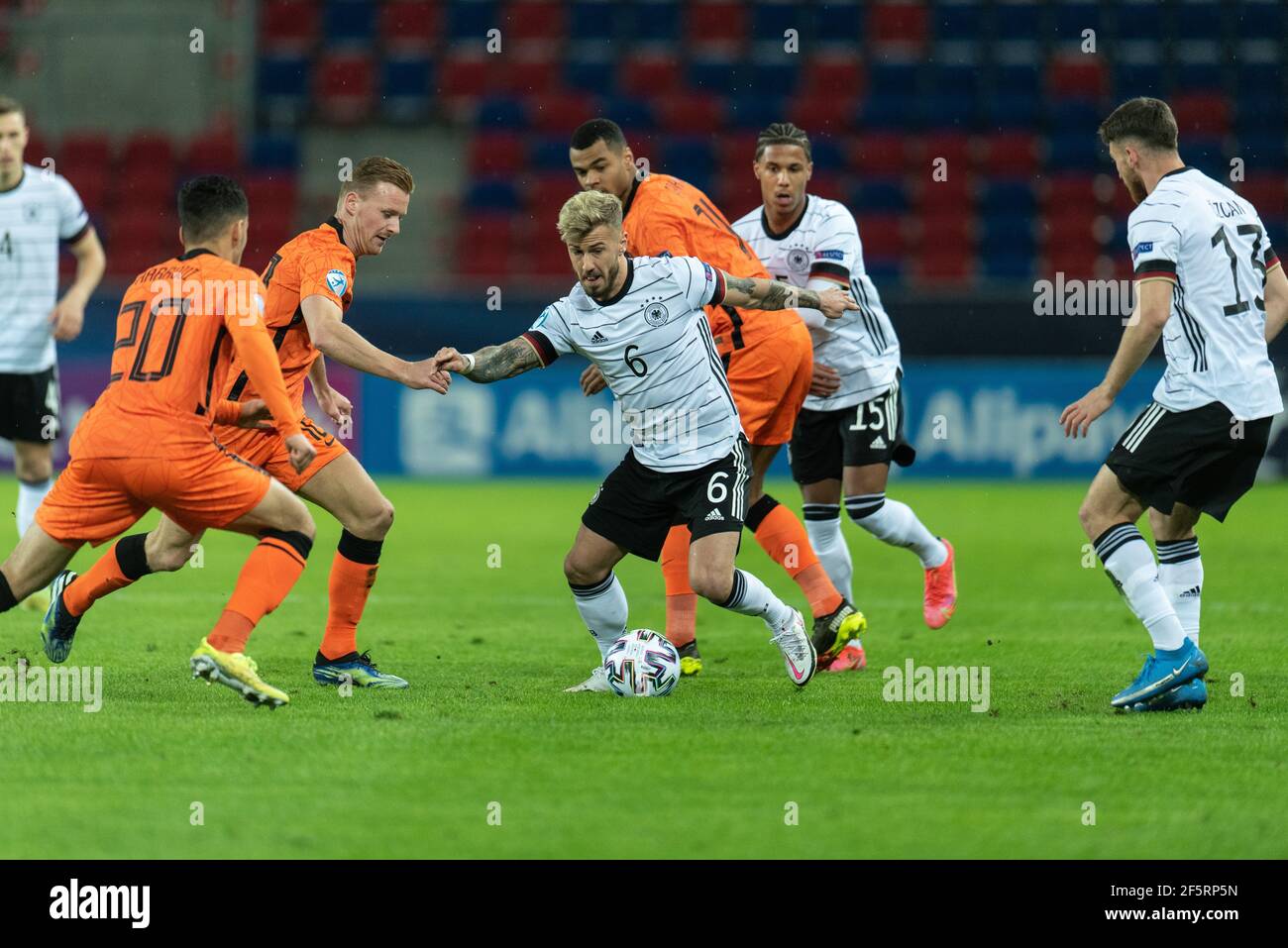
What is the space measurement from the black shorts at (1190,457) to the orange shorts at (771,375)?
5.45 feet

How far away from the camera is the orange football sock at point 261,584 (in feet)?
21.1

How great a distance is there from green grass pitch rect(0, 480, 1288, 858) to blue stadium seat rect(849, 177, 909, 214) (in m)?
12.1

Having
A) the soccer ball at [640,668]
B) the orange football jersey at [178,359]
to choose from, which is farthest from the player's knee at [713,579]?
the orange football jersey at [178,359]

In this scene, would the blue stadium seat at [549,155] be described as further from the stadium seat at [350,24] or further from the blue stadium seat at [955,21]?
the blue stadium seat at [955,21]

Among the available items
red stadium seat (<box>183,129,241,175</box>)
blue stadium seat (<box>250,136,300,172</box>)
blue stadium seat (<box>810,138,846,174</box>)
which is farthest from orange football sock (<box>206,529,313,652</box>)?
blue stadium seat (<box>250,136,300,172</box>)

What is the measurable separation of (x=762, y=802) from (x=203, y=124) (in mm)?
19146

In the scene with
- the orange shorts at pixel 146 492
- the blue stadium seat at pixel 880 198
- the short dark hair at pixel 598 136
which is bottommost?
the orange shorts at pixel 146 492

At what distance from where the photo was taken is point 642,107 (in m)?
22.4

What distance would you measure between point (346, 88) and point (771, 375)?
16.2 metres

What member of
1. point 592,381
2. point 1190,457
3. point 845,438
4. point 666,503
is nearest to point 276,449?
point 592,381

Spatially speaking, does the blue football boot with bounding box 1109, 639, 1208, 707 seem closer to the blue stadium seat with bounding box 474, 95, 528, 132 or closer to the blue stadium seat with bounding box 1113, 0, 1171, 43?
the blue stadium seat with bounding box 474, 95, 528, 132

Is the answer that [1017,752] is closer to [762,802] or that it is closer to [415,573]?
[762,802]

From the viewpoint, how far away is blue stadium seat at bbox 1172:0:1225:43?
2255 cm

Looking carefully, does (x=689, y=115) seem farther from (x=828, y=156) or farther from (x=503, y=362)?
(x=503, y=362)
